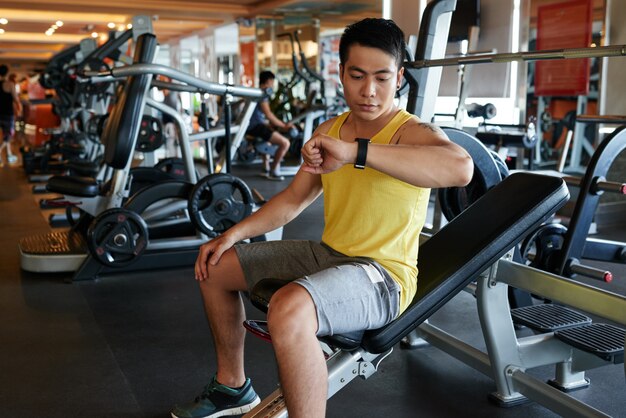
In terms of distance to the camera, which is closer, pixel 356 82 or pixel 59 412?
pixel 356 82

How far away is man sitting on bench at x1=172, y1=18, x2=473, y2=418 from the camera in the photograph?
4.53 ft

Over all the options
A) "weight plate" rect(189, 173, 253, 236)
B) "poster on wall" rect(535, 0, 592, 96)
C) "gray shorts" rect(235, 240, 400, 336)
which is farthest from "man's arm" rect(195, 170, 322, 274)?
"poster on wall" rect(535, 0, 592, 96)

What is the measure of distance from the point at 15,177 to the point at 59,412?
655cm

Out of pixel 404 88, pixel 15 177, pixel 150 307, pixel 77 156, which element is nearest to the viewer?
pixel 404 88

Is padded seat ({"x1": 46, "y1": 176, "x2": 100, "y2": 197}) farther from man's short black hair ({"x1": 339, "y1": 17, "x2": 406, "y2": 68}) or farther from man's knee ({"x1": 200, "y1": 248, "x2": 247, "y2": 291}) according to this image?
man's short black hair ({"x1": 339, "y1": 17, "x2": 406, "y2": 68})

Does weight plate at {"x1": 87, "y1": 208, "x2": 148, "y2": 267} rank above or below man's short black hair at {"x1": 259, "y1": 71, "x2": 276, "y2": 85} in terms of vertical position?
below

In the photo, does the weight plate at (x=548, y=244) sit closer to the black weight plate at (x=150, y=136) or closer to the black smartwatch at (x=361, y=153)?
the black smartwatch at (x=361, y=153)

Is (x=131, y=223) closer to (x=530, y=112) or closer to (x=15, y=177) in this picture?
(x=530, y=112)

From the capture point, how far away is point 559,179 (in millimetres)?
1706

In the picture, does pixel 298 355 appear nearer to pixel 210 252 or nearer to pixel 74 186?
pixel 210 252

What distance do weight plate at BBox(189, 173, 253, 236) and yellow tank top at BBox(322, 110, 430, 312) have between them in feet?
6.00

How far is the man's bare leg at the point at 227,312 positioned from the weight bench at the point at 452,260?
0.49 feet

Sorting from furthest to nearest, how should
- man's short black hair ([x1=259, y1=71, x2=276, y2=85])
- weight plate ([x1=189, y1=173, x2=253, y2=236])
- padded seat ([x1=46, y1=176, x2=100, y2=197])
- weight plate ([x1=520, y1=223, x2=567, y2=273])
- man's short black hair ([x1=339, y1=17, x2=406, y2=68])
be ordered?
man's short black hair ([x1=259, y1=71, x2=276, y2=85]) → padded seat ([x1=46, y1=176, x2=100, y2=197]) → weight plate ([x1=189, y1=173, x2=253, y2=236]) → weight plate ([x1=520, y1=223, x2=567, y2=273]) → man's short black hair ([x1=339, y1=17, x2=406, y2=68])

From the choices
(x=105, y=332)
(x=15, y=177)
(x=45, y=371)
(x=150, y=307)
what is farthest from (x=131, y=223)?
(x=15, y=177)
